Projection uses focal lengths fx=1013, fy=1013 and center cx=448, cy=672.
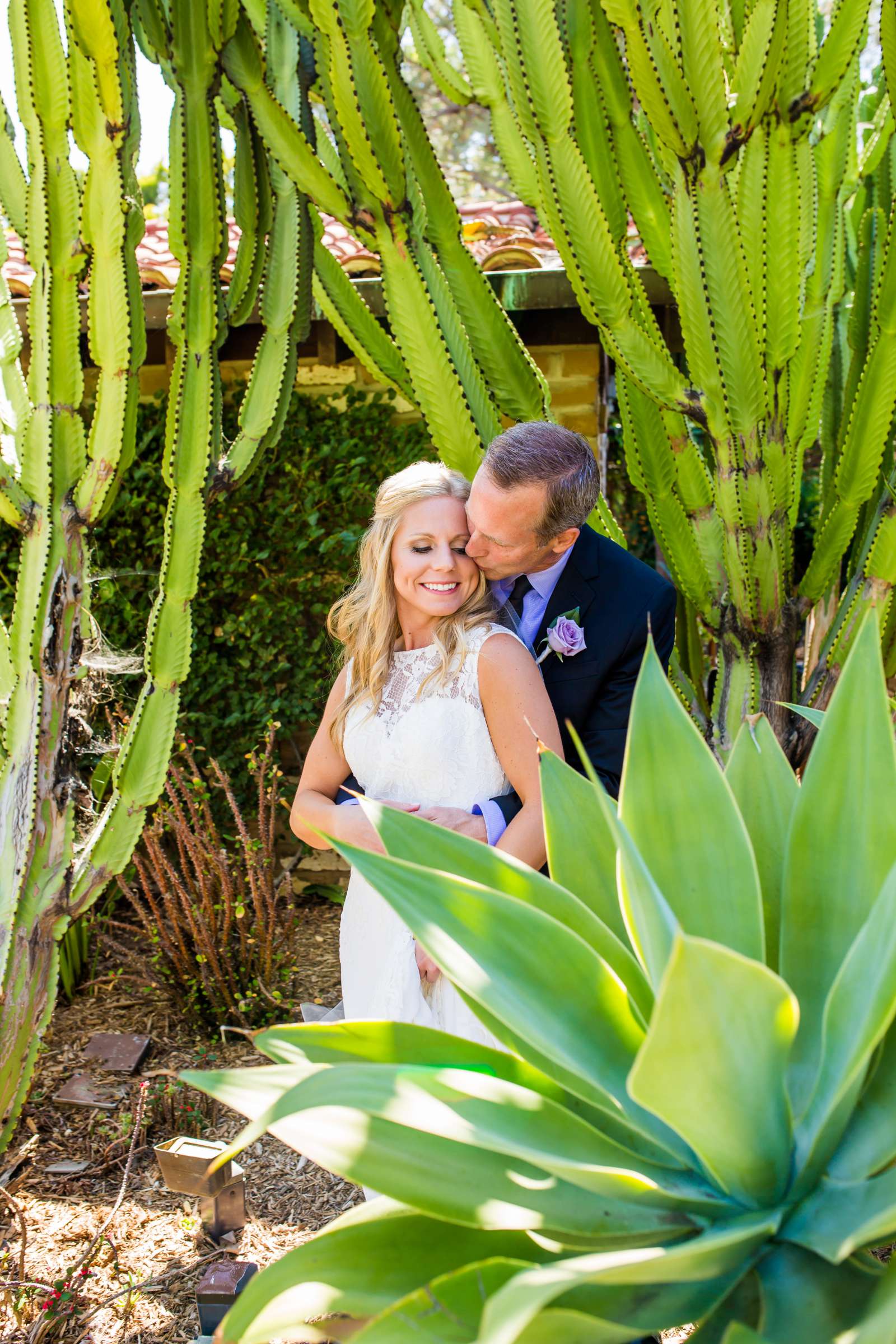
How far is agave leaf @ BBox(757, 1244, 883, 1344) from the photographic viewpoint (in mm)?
924

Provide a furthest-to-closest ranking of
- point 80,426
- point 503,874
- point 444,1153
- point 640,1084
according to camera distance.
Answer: point 80,426 < point 503,874 < point 444,1153 < point 640,1084

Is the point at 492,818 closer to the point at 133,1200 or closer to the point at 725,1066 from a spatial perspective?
the point at 725,1066

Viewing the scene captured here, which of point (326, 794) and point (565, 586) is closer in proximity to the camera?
point (565, 586)

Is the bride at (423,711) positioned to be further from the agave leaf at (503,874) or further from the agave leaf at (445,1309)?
the agave leaf at (445,1309)

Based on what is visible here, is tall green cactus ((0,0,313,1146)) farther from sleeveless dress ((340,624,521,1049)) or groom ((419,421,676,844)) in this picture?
groom ((419,421,676,844))

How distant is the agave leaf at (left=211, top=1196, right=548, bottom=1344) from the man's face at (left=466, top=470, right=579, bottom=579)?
4.43 ft

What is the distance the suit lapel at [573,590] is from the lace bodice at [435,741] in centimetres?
17

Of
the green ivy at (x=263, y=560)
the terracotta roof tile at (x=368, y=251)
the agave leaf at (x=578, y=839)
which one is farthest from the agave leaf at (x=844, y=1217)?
the green ivy at (x=263, y=560)

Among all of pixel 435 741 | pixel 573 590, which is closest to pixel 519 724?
→ pixel 435 741

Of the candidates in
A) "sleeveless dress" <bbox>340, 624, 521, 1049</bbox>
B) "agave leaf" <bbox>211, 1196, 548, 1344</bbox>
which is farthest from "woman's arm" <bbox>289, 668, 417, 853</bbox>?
"agave leaf" <bbox>211, 1196, 548, 1344</bbox>

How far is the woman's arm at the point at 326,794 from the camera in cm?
223

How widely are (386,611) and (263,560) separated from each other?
109 inches

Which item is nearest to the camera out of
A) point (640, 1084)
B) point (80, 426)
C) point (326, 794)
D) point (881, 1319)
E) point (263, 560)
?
point (881, 1319)

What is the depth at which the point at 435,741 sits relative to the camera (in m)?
2.20
